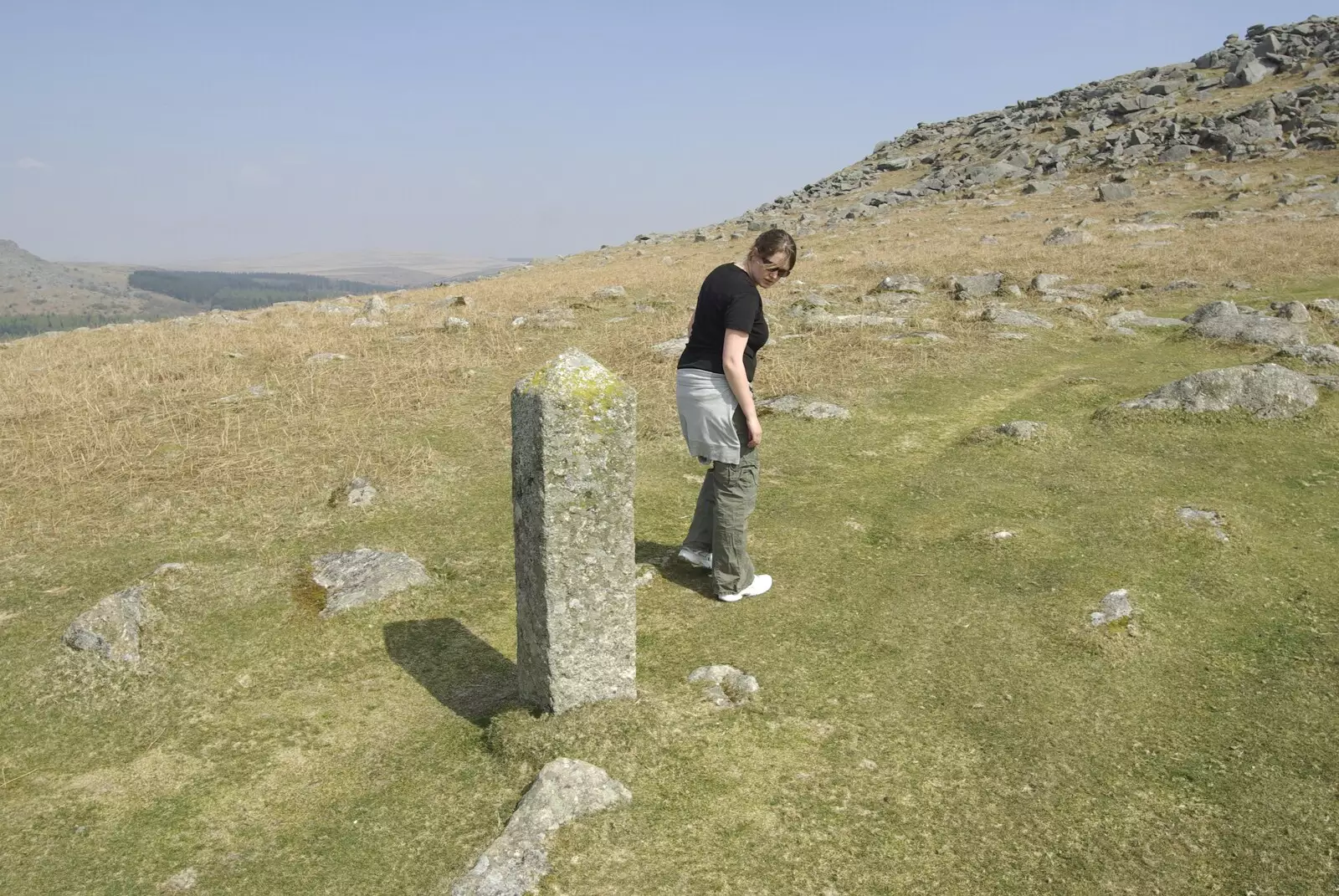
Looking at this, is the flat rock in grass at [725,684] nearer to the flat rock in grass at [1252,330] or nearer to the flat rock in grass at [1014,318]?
the flat rock in grass at [1252,330]

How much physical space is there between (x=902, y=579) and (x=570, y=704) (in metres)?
3.47

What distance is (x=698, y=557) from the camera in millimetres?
7871

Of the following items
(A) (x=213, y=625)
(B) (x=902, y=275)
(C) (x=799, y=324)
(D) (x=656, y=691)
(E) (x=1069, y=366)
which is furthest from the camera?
(B) (x=902, y=275)

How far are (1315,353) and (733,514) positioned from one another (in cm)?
1146

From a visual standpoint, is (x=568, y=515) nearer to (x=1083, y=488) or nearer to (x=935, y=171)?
(x=1083, y=488)

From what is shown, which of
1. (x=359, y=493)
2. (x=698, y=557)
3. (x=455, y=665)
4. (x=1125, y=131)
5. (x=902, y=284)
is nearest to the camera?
(x=455, y=665)

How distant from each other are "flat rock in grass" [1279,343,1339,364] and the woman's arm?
11.4 meters

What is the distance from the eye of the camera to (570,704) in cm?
552

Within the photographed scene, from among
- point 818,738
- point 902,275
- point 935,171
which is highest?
point 935,171

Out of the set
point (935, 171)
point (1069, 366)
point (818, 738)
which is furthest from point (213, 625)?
point (935, 171)

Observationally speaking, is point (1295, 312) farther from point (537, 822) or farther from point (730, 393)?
point (537, 822)

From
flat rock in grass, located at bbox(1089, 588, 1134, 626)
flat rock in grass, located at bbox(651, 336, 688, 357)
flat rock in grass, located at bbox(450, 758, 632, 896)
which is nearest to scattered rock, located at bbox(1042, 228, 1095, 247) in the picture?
flat rock in grass, located at bbox(651, 336, 688, 357)

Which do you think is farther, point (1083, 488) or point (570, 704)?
point (1083, 488)

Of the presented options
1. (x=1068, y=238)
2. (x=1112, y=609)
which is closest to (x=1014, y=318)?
(x=1112, y=609)
